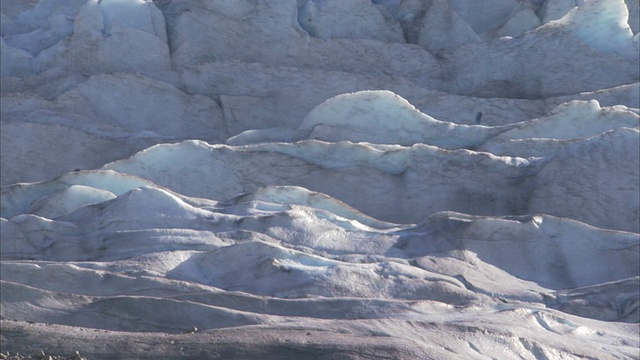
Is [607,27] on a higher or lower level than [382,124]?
higher

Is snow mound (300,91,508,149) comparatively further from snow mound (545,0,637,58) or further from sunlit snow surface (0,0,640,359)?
snow mound (545,0,637,58)

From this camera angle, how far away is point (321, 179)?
382 inches

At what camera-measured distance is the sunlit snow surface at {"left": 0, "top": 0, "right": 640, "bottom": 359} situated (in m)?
6.52

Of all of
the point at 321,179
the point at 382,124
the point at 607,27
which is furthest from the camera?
the point at 607,27

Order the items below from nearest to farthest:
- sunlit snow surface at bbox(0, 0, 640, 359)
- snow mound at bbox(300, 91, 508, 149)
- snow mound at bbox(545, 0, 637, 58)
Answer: sunlit snow surface at bbox(0, 0, 640, 359)
snow mound at bbox(300, 91, 508, 149)
snow mound at bbox(545, 0, 637, 58)

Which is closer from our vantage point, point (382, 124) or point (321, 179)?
point (321, 179)

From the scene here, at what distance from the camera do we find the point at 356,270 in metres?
7.36

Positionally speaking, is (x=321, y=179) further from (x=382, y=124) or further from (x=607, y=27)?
(x=607, y=27)

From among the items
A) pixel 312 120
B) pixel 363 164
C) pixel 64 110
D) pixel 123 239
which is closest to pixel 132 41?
pixel 64 110

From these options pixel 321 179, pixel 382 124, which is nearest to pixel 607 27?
pixel 382 124

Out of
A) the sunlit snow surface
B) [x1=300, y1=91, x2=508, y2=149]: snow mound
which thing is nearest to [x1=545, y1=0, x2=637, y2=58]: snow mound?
the sunlit snow surface

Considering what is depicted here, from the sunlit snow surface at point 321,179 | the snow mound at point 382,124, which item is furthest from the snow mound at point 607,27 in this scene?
the snow mound at point 382,124

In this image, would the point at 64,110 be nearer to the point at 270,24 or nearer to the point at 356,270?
the point at 270,24

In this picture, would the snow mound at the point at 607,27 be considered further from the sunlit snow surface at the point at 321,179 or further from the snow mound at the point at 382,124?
the snow mound at the point at 382,124
